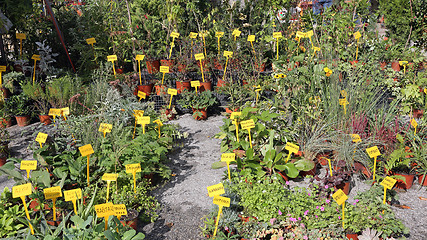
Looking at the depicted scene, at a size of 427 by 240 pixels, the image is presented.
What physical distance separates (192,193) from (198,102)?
6.56 feet

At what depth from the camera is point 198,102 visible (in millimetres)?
5109

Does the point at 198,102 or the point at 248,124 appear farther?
the point at 198,102

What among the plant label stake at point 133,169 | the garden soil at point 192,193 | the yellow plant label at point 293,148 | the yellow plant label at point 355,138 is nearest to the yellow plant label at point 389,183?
the garden soil at point 192,193

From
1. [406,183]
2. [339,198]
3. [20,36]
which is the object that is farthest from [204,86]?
[339,198]

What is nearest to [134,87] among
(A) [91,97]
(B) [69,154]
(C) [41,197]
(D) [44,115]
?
(A) [91,97]

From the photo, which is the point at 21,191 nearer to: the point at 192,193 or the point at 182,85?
the point at 192,193

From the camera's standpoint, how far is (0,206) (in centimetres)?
268

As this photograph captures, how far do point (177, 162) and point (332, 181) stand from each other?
179 centimetres

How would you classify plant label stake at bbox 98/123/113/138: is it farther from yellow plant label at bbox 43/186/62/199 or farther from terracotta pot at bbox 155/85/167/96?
terracotta pot at bbox 155/85/167/96

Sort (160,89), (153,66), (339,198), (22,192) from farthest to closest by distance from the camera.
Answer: (153,66)
(160,89)
(339,198)
(22,192)

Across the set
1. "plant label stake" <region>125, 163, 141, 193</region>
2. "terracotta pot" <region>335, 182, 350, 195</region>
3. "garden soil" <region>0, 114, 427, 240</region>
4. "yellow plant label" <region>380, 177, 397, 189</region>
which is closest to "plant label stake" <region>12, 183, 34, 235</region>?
"plant label stake" <region>125, 163, 141, 193</region>

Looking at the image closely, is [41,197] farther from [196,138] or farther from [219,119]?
[219,119]

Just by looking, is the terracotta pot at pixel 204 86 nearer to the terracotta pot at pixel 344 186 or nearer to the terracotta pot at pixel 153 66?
the terracotta pot at pixel 153 66

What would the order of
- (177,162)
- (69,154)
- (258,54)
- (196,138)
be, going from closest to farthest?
(69,154) < (177,162) < (196,138) < (258,54)
